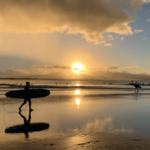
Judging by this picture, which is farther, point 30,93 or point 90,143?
point 30,93

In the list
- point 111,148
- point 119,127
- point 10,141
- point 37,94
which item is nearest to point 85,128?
point 119,127

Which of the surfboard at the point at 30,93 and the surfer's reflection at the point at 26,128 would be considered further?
the surfboard at the point at 30,93

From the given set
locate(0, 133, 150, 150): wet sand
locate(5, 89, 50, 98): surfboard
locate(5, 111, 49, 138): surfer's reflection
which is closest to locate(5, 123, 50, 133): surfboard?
locate(5, 111, 49, 138): surfer's reflection

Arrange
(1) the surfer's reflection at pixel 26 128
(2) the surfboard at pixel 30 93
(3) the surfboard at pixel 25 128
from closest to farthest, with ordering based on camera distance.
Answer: (1) the surfer's reflection at pixel 26 128 < (3) the surfboard at pixel 25 128 < (2) the surfboard at pixel 30 93

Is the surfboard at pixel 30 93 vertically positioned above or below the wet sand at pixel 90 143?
above

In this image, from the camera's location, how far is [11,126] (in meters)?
8.06

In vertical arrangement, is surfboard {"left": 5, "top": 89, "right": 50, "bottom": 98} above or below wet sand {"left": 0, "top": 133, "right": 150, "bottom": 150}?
above

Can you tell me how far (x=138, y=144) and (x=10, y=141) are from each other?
5025mm

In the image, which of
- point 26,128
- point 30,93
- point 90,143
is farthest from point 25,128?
point 30,93

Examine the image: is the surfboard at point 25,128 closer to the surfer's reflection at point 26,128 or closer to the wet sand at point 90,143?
the surfer's reflection at point 26,128

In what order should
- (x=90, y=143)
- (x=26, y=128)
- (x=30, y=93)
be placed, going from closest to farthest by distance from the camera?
(x=90, y=143), (x=26, y=128), (x=30, y=93)

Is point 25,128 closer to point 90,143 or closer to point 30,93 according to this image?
point 90,143

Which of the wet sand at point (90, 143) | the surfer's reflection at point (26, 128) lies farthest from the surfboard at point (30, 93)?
the wet sand at point (90, 143)

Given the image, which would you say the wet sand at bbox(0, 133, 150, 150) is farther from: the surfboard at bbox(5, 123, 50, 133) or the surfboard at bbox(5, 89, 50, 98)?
the surfboard at bbox(5, 89, 50, 98)
